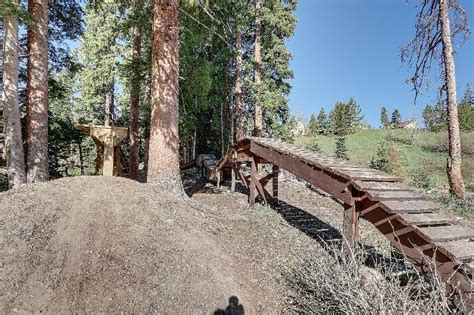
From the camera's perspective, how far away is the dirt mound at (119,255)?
11.9 feet

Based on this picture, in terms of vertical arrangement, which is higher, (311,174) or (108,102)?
(108,102)

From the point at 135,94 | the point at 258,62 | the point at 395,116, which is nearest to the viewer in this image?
the point at 135,94

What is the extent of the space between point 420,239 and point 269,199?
5.03 m

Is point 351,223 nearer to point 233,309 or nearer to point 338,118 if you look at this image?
point 233,309

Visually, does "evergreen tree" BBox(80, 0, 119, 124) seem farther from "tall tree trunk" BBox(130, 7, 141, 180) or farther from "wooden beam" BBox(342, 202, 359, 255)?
"wooden beam" BBox(342, 202, 359, 255)

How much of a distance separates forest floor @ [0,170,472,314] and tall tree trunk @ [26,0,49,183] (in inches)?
99.4

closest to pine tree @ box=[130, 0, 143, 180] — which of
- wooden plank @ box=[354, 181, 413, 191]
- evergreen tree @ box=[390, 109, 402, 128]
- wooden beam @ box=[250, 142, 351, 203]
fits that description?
wooden beam @ box=[250, 142, 351, 203]

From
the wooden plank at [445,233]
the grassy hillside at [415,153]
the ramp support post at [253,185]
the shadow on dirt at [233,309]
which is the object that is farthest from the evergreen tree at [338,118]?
the shadow on dirt at [233,309]

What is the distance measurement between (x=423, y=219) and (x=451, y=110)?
913 centimetres

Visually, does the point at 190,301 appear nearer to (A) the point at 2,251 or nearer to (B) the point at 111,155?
(A) the point at 2,251

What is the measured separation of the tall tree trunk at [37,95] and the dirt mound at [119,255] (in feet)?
8.26

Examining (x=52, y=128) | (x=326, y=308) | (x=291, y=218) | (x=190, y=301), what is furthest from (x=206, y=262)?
(x=52, y=128)

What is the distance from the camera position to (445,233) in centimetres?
400

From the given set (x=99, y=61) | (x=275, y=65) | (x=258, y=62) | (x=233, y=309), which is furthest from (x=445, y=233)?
(x=99, y=61)
